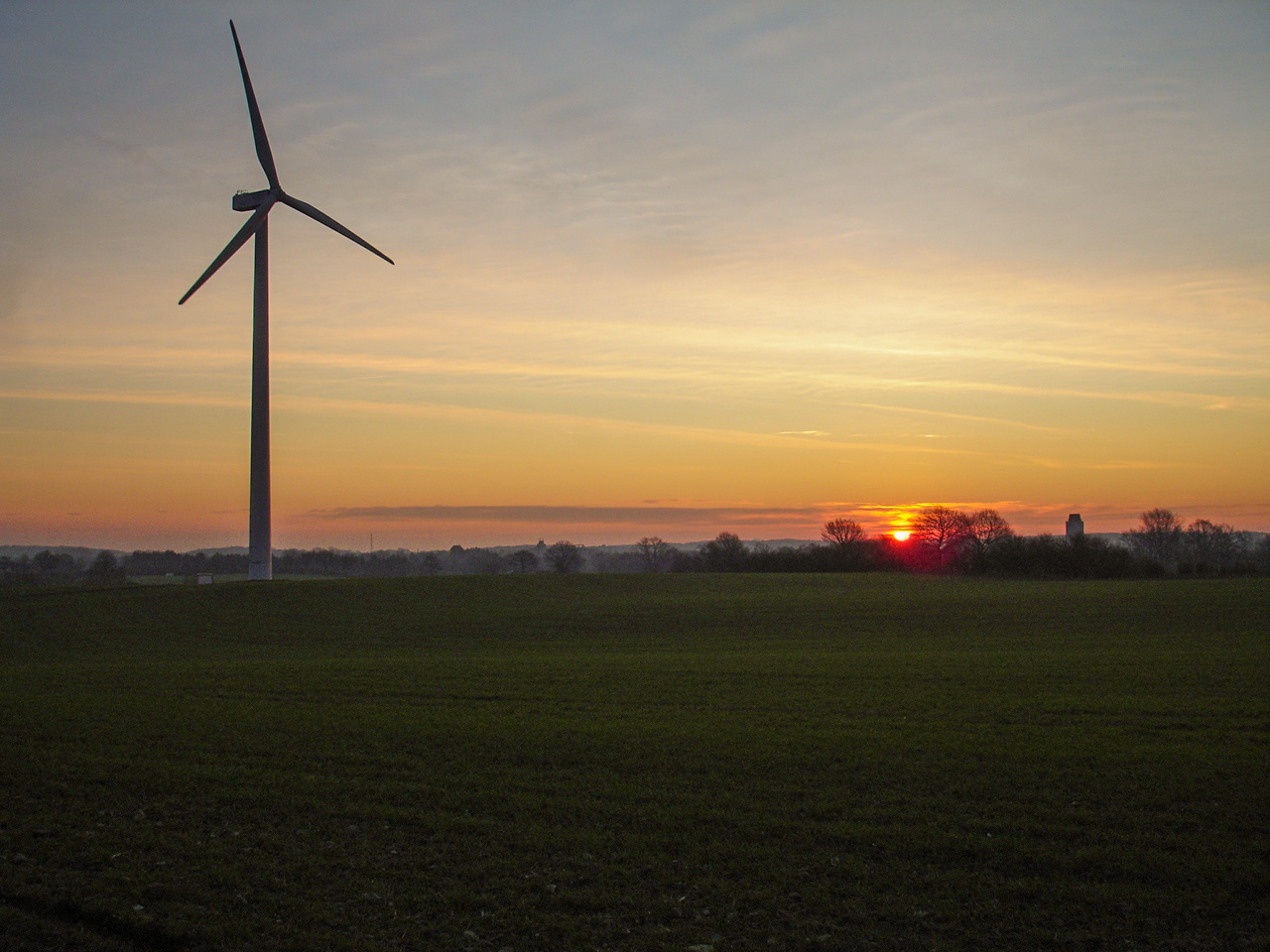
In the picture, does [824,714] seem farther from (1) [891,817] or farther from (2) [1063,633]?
(2) [1063,633]

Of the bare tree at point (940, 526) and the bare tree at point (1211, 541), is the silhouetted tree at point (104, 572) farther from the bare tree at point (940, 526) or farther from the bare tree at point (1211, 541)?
the bare tree at point (1211, 541)

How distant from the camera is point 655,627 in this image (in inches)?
1746

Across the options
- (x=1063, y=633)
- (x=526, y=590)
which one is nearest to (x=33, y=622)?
(x=526, y=590)

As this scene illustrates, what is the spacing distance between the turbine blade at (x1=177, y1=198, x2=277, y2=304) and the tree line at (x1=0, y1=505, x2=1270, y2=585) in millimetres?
30622

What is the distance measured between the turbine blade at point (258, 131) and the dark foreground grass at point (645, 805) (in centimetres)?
3472

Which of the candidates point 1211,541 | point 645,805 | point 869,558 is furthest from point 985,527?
point 645,805

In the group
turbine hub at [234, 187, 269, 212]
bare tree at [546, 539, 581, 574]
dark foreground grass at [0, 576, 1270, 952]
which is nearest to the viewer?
dark foreground grass at [0, 576, 1270, 952]

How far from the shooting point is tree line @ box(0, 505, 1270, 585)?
7925 centimetres

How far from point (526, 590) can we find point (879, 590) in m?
26.0

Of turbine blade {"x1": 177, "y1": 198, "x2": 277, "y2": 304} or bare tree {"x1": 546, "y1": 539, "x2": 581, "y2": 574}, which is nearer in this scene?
turbine blade {"x1": 177, "y1": 198, "x2": 277, "y2": 304}

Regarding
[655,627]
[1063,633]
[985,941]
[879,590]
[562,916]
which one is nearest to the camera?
[985,941]

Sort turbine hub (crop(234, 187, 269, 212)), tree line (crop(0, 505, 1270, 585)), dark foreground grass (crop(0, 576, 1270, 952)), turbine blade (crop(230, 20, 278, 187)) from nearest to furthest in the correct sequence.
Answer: dark foreground grass (crop(0, 576, 1270, 952)), turbine blade (crop(230, 20, 278, 187)), turbine hub (crop(234, 187, 269, 212)), tree line (crop(0, 505, 1270, 585))

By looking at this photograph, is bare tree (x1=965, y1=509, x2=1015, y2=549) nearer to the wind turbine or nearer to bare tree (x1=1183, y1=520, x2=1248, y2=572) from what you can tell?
bare tree (x1=1183, y1=520, x2=1248, y2=572)

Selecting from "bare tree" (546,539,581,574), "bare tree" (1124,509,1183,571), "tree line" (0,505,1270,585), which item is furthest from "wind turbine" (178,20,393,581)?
"bare tree" (1124,509,1183,571)
